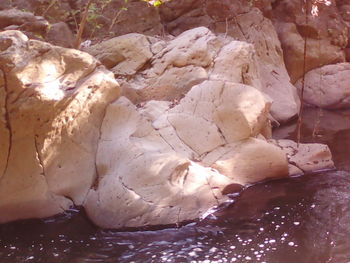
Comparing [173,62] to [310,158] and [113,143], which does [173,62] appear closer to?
[113,143]

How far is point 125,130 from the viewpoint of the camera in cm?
680

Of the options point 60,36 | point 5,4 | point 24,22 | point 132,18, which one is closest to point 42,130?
point 24,22

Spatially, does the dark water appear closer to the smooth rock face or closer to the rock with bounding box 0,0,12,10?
the smooth rock face

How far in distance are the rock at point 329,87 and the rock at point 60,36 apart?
592 cm

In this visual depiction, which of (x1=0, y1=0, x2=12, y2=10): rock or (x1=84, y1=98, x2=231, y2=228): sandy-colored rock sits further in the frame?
(x1=0, y1=0, x2=12, y2=10): rock

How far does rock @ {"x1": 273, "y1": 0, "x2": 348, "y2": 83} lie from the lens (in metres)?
12.2

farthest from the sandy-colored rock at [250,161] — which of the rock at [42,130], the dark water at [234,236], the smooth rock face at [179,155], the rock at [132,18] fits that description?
the rock at [132,18]

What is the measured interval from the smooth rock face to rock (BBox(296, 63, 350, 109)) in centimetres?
462

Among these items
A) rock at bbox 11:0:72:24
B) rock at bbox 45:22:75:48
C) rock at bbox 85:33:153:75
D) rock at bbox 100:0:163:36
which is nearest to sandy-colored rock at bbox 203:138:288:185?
rock at bbox 85:33:153:75

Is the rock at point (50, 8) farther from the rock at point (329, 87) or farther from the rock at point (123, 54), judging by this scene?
the rock at point (329, 87)

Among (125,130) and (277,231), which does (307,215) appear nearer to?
(277,231)

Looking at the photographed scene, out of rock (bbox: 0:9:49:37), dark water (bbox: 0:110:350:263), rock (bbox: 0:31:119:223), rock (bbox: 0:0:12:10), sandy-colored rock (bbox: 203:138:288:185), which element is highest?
rock (bbox: 0:0:12:10)

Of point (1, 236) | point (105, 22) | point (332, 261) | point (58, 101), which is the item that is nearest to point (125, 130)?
point (58, 101)

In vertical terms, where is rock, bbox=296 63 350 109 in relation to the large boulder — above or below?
below
